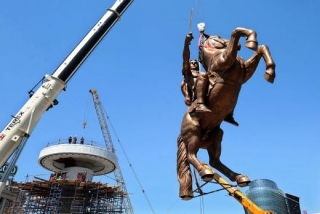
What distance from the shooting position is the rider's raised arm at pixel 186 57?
20.4 ft

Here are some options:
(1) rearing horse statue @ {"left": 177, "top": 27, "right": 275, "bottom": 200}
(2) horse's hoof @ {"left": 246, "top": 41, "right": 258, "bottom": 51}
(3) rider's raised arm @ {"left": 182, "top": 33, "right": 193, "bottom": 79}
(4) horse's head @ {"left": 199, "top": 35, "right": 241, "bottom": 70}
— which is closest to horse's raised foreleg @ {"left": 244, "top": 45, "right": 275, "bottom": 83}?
(1) rearing horse statue @ {"left": 177, "top": 27, "right": 275, "bottom": 200}

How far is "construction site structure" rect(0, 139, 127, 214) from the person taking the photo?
119 ft

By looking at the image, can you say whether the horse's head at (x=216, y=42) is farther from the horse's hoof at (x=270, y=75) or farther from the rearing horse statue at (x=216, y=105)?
the horse's hoof at (x=270, y=75)

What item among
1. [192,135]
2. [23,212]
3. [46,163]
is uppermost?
[46,163]

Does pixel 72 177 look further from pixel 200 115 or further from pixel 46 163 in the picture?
pixel 200 115

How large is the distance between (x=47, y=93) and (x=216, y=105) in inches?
323

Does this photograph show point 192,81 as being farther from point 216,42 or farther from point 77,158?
point 77,158

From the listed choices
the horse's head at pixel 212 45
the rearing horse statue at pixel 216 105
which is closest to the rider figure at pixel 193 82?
the rearing horse statue at pixel 216 105

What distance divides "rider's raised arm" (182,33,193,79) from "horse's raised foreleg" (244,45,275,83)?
1.06m

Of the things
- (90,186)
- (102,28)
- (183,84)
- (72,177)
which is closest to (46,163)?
(72,177)

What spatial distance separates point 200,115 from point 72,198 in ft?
110

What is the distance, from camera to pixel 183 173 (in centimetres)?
610

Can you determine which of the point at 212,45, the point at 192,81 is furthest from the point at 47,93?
the point at 212,45

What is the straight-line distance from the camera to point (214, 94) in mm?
5832
